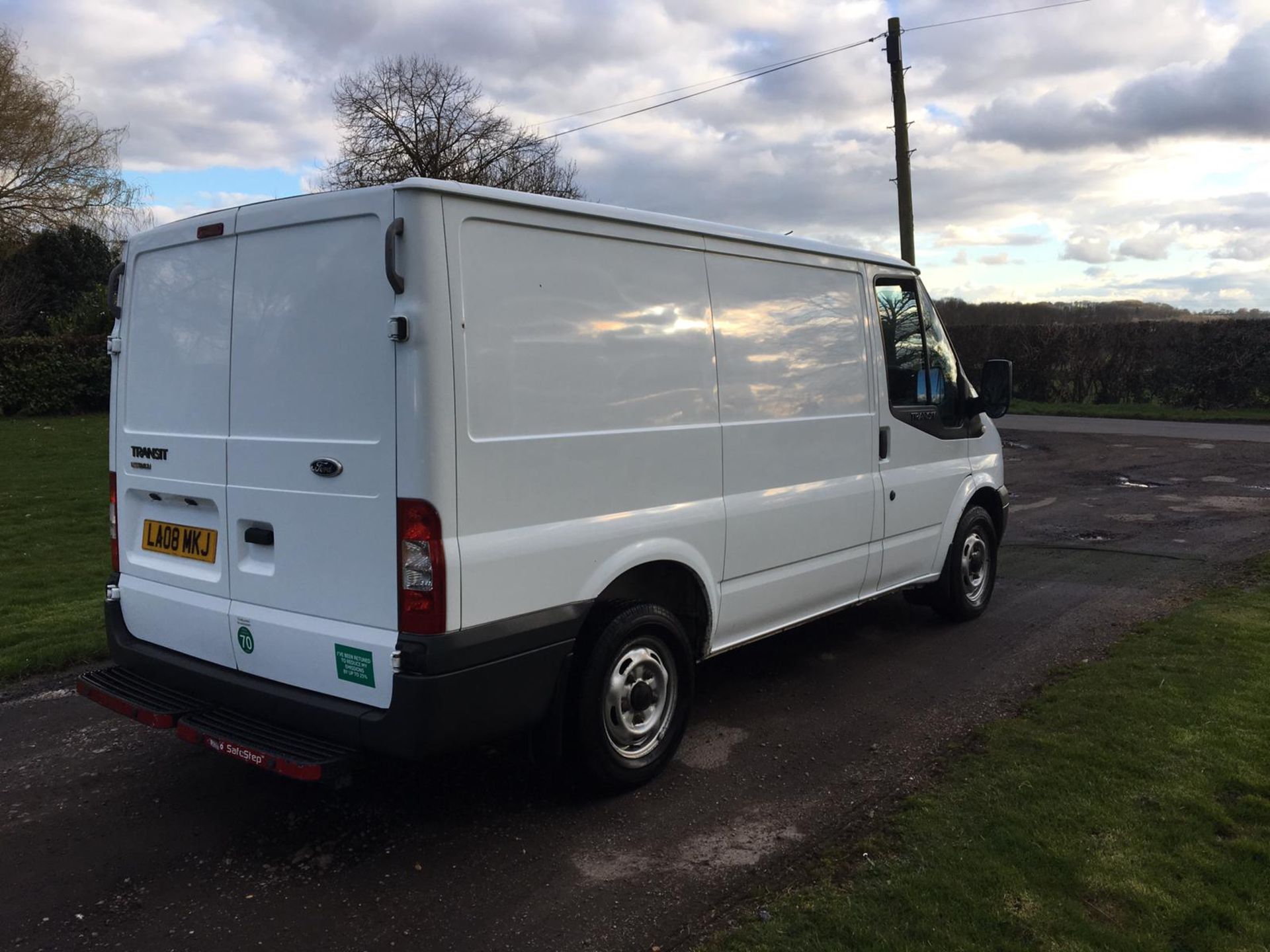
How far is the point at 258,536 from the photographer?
3717mm

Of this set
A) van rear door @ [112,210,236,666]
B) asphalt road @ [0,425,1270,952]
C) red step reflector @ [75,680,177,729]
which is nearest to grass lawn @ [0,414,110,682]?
asphalt road @ [0,425,1270,952]

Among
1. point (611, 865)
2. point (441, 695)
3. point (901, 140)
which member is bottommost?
point (611, 865)

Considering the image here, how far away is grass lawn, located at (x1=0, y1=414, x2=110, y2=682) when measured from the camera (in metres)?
5.96

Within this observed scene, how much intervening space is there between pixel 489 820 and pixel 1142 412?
2355cm

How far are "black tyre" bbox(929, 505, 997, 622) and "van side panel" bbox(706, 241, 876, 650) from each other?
1.18m

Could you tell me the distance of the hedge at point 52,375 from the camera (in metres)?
23.4

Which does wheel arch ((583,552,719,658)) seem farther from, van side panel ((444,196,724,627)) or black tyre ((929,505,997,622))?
black tyre ((929,505,997,622))

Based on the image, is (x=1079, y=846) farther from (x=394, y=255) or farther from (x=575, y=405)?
(x=394, y=255)

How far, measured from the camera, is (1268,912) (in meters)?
3.01

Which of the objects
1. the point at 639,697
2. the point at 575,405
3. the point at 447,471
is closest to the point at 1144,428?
the point at 639,697

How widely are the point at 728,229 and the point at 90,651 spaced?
455cm

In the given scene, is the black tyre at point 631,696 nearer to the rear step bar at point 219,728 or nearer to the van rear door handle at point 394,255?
the rear step bar at point 219,728

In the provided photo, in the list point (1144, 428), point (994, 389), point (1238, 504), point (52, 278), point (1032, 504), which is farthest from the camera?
point (52, 278)

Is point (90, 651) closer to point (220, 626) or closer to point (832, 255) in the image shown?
point (220, 626)
